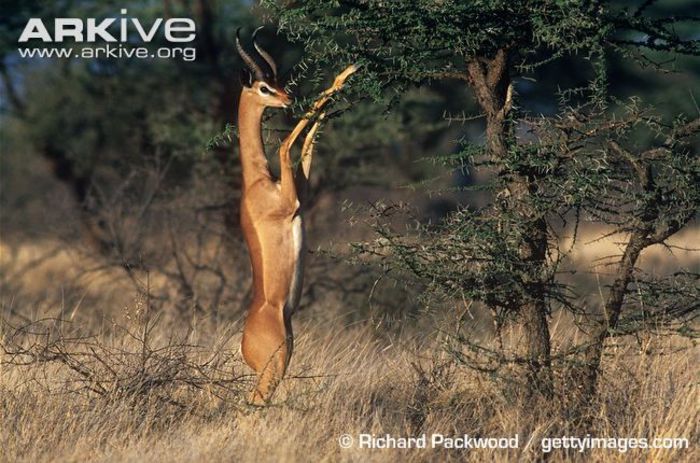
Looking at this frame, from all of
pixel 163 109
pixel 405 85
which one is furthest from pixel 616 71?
pixel 405 85

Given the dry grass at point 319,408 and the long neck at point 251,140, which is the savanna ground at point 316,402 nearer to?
the dry grass at point 319,408

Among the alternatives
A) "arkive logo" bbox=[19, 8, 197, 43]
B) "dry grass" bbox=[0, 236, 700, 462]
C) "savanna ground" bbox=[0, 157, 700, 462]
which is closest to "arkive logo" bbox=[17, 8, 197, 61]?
"arkive logo" bbox=[19, 8, 197, 43]

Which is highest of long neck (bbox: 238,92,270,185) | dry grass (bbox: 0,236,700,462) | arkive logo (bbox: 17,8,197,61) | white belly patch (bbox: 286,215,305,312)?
arkive logo (bbox: 17,8,197,61)

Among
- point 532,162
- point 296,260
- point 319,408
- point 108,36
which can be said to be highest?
point 108,36

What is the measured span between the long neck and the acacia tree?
0.60 m

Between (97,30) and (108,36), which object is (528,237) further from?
(108,36)

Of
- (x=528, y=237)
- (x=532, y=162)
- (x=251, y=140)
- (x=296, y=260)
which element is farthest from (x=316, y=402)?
(x=532, y=162)

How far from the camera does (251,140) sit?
24.0 feet

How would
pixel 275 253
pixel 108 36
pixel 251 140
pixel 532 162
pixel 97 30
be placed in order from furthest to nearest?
pixel 108 36, pixel 97 30, pixel 251 140, pixel 275 253, pixel 532 162

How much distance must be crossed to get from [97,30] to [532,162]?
1288 cm

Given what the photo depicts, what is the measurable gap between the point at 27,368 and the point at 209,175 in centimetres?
678

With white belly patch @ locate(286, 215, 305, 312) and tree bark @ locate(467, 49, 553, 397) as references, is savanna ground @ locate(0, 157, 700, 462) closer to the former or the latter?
tree bark @ locate(467, 49, 553, 397)

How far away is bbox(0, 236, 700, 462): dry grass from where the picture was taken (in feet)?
20.5

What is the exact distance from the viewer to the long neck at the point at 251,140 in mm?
7195
